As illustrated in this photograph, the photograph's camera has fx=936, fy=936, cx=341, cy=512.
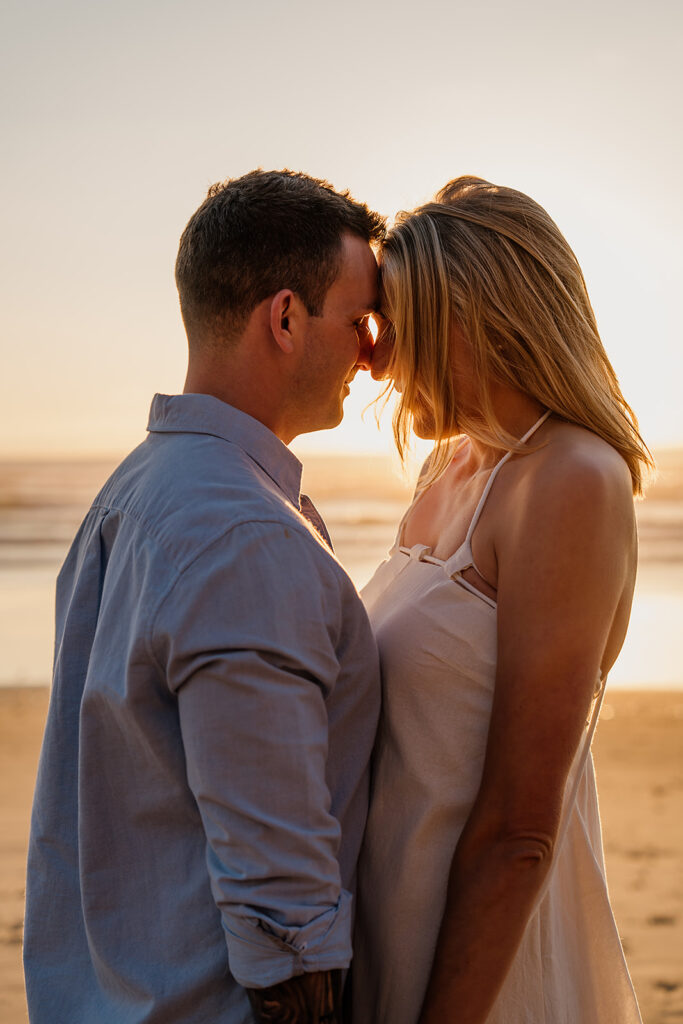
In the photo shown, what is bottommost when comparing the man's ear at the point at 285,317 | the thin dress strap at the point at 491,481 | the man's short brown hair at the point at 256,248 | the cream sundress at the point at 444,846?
the cream sundress at the point at 444,846

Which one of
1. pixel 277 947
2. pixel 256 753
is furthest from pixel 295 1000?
pixel 256 753

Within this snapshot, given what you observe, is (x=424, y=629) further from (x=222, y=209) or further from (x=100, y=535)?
(x=222, y=209)

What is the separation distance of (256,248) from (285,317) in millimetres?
169

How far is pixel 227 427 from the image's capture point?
2021mm

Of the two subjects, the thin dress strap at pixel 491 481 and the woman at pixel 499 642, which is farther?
the thin dress strap at pixel 491 481

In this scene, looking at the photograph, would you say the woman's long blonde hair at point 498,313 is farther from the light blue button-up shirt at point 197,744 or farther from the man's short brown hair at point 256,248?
the light blue button-up shirt at point 197,744

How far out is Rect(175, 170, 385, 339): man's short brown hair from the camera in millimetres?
2170

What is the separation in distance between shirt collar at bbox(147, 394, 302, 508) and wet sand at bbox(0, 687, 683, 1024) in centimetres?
360

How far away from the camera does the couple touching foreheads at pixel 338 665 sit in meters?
1.65

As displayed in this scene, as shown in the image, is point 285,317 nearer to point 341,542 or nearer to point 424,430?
point 424,430

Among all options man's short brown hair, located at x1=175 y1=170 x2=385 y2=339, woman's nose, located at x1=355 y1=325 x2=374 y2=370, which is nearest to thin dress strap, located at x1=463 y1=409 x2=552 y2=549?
woman's nose, located at x1=355 y1=325 x2=374 y2=370

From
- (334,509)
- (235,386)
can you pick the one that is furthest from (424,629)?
(334,509)

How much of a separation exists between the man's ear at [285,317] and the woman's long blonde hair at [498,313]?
31cm

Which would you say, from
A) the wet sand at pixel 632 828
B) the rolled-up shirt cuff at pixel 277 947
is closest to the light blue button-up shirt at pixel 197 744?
the rolled-up shirt cuff at pixel 277 947
